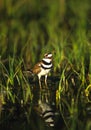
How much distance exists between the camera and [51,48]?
9.36 metres

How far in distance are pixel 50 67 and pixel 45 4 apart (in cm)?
785

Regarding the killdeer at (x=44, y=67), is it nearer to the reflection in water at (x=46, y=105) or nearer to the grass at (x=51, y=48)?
the grass at (x=51, y=48)

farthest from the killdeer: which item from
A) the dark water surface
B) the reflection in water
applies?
the dark water surface

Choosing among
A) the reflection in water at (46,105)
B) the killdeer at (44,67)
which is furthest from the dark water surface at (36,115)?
the killdeer at (44,67)

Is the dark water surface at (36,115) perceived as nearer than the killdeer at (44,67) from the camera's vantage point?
Yes

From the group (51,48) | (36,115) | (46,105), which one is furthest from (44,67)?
(36,115)

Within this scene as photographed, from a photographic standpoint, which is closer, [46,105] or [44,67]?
[46,105]

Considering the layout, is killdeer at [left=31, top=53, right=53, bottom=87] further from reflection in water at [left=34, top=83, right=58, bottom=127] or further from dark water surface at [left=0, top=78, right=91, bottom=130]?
dark water surface at [left=0, top=78, right=91, bottom=130]

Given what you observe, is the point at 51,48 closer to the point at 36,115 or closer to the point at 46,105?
the point at 46,105

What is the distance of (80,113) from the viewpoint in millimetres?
6801

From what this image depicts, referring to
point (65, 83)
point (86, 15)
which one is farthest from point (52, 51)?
point (86, 15)

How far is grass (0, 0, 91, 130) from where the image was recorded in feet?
24.2

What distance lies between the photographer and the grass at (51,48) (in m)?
7.38

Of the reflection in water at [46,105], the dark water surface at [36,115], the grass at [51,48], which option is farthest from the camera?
the grass at [51,48]
